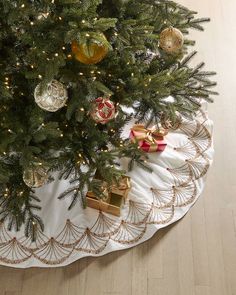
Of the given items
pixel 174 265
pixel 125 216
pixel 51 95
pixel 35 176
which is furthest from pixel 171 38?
pixel 174 265

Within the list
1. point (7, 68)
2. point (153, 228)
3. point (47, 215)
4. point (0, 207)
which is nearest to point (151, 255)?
point (153, 228)

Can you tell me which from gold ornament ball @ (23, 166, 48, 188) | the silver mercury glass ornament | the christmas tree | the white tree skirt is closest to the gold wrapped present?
the white tree skirt

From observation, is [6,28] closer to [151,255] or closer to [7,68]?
[7,68]

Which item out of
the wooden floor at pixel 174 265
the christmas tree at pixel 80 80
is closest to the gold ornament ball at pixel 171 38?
the christmas tree at pixel 80 80

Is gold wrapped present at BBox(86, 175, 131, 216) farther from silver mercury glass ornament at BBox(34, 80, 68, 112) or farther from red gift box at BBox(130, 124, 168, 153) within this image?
silver mercury glass ornament at BBox(34, 80, 68, 112)

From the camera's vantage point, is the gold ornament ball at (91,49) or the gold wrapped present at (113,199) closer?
the gold ornament ball at (91,49)

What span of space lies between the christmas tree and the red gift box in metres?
0.30

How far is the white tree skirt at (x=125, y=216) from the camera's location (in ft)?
5.10

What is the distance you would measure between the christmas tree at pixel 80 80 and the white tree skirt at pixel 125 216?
17 centimetres

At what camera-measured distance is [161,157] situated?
1852mm

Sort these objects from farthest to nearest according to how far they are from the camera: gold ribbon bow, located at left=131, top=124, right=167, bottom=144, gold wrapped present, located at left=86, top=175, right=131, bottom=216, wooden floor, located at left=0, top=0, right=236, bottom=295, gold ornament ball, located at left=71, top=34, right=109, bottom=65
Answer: gold ribbon bow, located at left=131, top=124, right=167, bottom=144
gold wrapped present, located at left=86, top=175, right=131, bottom=216
wooden floor, located at left=0, top=0, right=236, bottom=295
gold ornament ball, located at left=71, top=34, right=109, bottom=65

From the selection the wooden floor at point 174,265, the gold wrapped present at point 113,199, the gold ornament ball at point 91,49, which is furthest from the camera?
the gold wrapped present at point 113,199

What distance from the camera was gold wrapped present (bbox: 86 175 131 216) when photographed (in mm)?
1629

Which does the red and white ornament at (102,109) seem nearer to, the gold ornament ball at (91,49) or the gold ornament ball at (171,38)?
the gold ornament ball at (91,49)
